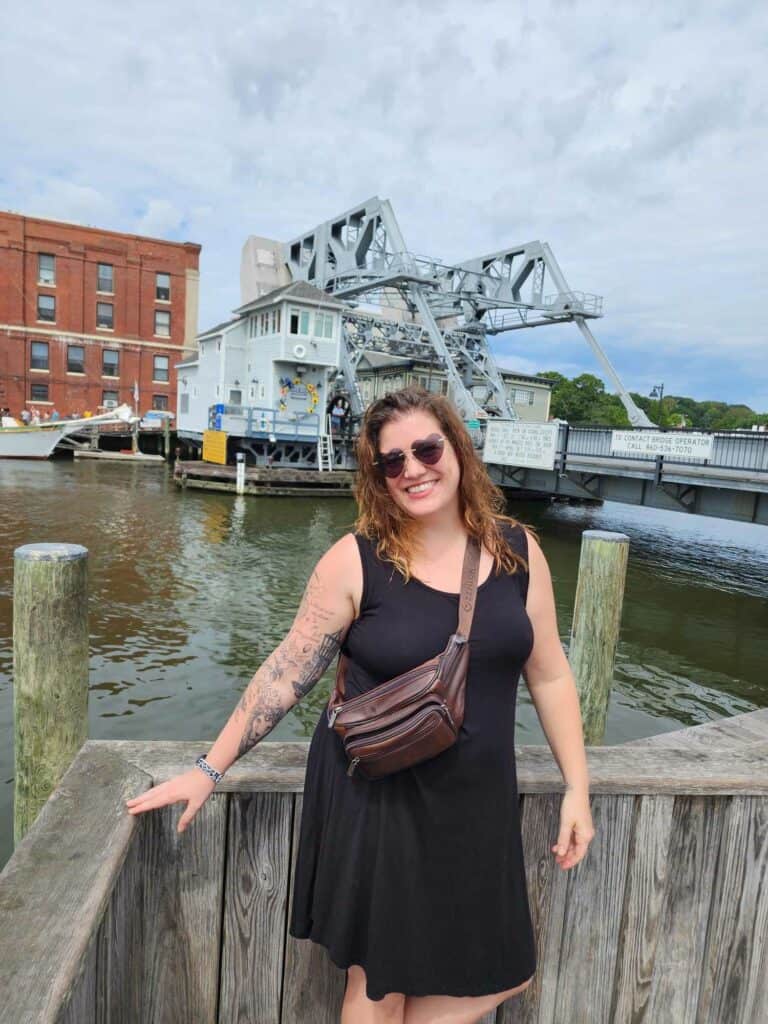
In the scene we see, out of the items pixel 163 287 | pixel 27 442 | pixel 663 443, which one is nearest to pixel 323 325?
pixel 27 442

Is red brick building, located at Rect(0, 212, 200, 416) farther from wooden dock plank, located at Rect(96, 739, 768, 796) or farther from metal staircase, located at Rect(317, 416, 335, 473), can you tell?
wooden dock plank, located at Rect(96, 739, 768, 796)

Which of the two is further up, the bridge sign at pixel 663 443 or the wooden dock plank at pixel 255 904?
the bridge sign at pixel 663 443

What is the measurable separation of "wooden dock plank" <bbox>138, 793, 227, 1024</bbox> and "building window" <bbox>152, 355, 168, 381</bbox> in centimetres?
4849

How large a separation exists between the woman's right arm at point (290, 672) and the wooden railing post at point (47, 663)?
125 centimetres

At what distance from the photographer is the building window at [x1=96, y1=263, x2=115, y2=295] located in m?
44.6

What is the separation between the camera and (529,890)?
6.34ft

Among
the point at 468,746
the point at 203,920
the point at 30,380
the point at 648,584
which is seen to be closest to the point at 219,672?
the point at 203,920

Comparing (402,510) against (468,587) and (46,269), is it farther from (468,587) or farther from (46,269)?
(46,269)

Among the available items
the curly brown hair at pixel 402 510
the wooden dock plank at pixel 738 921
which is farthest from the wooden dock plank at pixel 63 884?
the wooden dock plank at pixel 738 921

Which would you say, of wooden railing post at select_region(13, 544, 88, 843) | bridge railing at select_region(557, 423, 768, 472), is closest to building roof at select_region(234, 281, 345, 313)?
bridge railing at select_region(557, 423, 768, 472)

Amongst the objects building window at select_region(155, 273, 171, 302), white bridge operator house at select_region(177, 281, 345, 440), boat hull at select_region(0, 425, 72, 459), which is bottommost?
boat hull at select_region(0, 425, 72, 459)

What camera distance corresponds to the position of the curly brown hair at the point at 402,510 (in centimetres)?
173

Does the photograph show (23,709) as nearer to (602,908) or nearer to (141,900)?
(141,900)

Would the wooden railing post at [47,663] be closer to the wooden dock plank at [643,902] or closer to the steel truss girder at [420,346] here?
the wooden dock plank at [643,902]
